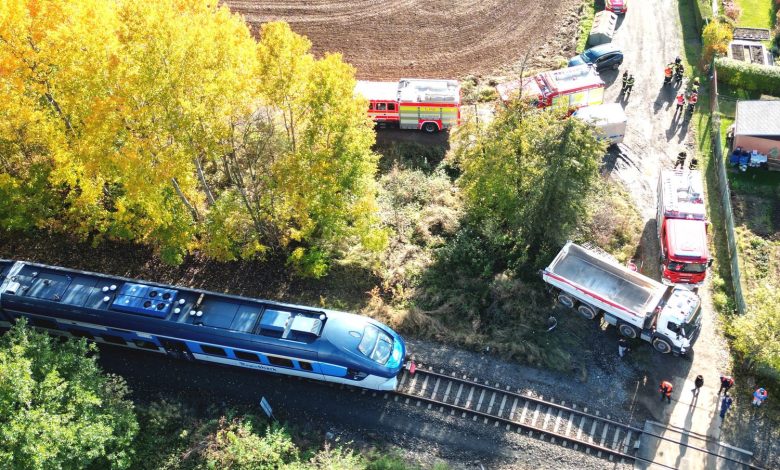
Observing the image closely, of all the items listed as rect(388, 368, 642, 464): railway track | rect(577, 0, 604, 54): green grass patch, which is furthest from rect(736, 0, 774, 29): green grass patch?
rect(388, 368, 642, 464): railway track

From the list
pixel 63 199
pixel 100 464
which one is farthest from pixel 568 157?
pixel 63 199

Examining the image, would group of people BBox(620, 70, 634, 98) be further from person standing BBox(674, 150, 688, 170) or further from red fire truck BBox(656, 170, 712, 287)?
red fire truck BBox(656, 170, 712, 287)

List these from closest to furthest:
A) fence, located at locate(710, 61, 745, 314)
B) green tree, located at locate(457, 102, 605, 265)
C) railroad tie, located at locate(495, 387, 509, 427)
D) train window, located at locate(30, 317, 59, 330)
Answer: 1. railroad tie, located at locate(495, 387, 509, 427)
2. train window, located at locate(30, 317, 59, 330)
3. green tree, located at locate(457, 102, 605, 265)
4. fence, located at locate(710, 61, 745, 314)

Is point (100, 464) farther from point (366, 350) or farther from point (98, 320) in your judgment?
point (366, 350)

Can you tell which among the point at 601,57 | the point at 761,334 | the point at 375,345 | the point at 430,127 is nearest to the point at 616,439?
the point at 761,334

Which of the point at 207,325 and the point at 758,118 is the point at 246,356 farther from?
the point at 758,118
